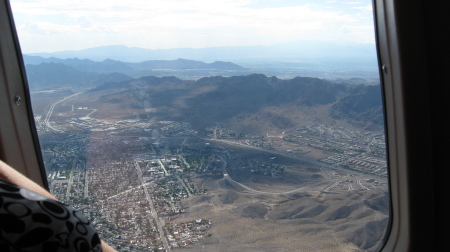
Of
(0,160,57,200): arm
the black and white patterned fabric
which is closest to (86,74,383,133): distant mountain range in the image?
(0,160,57,200): arm

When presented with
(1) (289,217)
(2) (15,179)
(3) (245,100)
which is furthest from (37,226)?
(3) (245,100)

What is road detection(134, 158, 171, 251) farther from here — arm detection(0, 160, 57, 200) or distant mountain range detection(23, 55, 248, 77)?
arm detection(0, 160, 57, 200)

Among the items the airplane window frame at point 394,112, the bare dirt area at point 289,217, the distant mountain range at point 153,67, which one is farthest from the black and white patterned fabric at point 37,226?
the distant mountain range at point 153,67

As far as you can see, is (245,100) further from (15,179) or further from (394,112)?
(15,179)

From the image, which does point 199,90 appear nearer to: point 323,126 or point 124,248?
point 323,126

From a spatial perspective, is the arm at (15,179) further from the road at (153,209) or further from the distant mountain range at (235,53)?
the distant mountain range at (235,53)

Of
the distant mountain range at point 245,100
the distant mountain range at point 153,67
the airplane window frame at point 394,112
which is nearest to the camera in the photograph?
the airplane window frame at point 394,112
